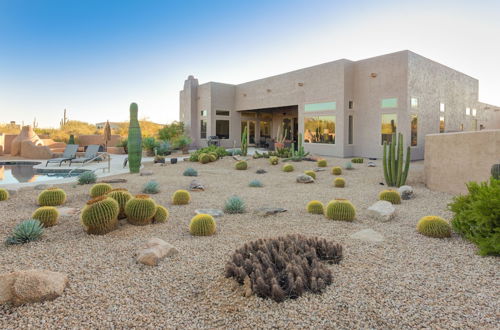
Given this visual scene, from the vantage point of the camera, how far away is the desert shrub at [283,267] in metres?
2.55

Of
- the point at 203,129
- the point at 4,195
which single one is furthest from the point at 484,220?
the point at 203,129

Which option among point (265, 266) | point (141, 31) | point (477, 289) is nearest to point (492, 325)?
point (477, 289)

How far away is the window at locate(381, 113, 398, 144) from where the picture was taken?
14.8 metres

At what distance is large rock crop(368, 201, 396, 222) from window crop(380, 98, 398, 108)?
35.4 feet

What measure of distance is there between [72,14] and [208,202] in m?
16.6

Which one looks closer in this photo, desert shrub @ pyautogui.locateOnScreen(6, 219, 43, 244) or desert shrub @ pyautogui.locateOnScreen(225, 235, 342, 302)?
desert shrub @ pyautogui.locateOnScreen(225, 235, 342, 302)

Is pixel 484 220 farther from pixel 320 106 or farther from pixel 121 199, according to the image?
pixel 320 106

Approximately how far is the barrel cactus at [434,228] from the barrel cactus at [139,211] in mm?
4167

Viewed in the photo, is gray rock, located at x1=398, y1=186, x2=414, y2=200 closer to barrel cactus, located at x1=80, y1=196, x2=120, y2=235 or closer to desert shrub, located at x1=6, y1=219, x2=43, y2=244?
barrel cactus, located at x1=80, y1=196, x2=120, y2=235

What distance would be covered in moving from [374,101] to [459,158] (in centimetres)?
890

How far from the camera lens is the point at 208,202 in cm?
676

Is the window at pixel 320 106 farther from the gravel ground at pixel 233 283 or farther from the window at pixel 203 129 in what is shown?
the gravel ground at pixel 233 283

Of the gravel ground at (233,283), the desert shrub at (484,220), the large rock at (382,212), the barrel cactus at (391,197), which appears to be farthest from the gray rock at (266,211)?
the desert shrub at (484,220)

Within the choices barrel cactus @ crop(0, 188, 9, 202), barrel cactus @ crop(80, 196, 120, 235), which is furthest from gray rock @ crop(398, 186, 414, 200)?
barrel cactus @ crop(0, 188, 9, 202)
